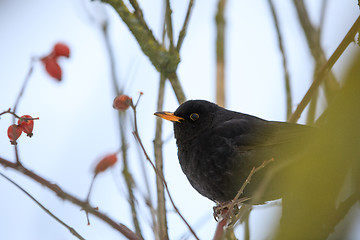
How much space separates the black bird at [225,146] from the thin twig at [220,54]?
0.50ft

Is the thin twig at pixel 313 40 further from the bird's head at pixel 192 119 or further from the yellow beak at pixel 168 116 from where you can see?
the yellow beak at pixel 168 116

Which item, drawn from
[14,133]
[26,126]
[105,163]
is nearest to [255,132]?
[105,163]

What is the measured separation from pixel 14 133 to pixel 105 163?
45 cm

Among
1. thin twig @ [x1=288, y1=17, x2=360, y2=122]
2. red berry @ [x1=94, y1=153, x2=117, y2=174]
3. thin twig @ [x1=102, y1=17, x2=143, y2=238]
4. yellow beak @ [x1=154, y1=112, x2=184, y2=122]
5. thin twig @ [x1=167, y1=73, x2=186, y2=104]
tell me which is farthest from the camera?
thin twig @ [x1=167, y1=73, x2=186, y2=104]

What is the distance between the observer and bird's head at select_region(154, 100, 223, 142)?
3.72 m

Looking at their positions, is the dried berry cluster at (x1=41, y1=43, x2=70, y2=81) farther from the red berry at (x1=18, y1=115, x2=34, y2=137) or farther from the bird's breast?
the bird's breast

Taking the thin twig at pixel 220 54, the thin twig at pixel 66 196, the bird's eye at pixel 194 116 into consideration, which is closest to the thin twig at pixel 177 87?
the bird's eye at pixel 194 116

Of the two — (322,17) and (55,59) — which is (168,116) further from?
(322,17)

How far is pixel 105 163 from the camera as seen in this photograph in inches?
84.7

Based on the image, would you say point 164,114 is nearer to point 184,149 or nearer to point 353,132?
point 184,149

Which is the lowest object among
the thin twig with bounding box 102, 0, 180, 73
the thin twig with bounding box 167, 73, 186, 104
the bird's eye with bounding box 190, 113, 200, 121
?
the bird's eye with bounding box 190, 113, 200, 121

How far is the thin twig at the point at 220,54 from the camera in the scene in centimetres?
399

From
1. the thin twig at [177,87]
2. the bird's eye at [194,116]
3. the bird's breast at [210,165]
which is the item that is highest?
the thin twig at [177,87]

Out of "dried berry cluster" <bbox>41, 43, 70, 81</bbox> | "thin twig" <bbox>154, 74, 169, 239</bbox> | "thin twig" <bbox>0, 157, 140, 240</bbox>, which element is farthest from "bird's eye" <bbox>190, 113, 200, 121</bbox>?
"thin twig" <bbox>0, 157, 140, 240</bbox>
